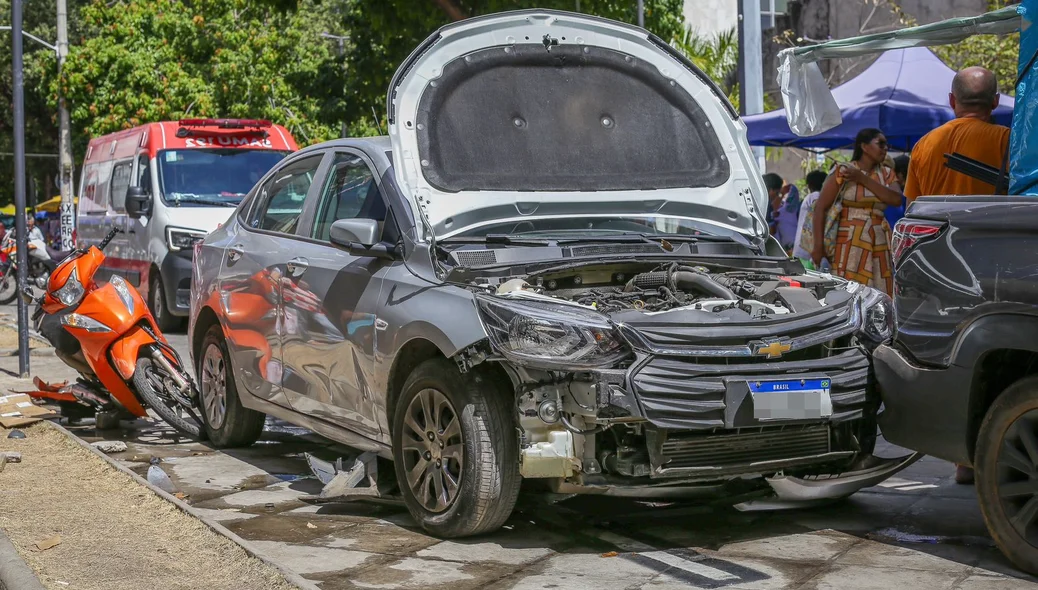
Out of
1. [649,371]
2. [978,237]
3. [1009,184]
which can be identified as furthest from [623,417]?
[1009,184]

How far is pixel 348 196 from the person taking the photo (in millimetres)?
6703

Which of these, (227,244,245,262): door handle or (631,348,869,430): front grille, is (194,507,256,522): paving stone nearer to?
(227,244,245,262): door handle

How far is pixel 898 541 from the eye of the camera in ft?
18.3

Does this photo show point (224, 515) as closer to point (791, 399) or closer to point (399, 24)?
point (791, 399)

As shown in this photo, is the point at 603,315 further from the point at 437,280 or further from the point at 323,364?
the point at 323,364

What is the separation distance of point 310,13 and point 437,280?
50049 mm

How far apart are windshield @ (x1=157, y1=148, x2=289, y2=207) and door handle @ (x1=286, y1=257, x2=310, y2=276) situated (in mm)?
Result: 9015

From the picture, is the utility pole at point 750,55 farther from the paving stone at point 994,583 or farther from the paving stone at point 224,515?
the paving stone at point 994,583

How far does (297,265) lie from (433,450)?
1638 mm

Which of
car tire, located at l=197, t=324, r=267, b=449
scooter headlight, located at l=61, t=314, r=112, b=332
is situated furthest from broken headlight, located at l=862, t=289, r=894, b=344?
scooter headlight, located at l=61, t=314, r=112, b=332

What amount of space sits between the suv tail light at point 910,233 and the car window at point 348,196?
2.27m

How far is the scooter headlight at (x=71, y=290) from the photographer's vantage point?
8.72 metres

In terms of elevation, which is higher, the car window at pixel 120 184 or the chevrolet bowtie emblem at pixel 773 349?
the car window at pixel 120 184

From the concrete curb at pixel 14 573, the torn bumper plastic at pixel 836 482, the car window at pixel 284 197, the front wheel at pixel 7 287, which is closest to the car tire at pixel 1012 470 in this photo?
the torn bumper plastic at pixel 836 482
